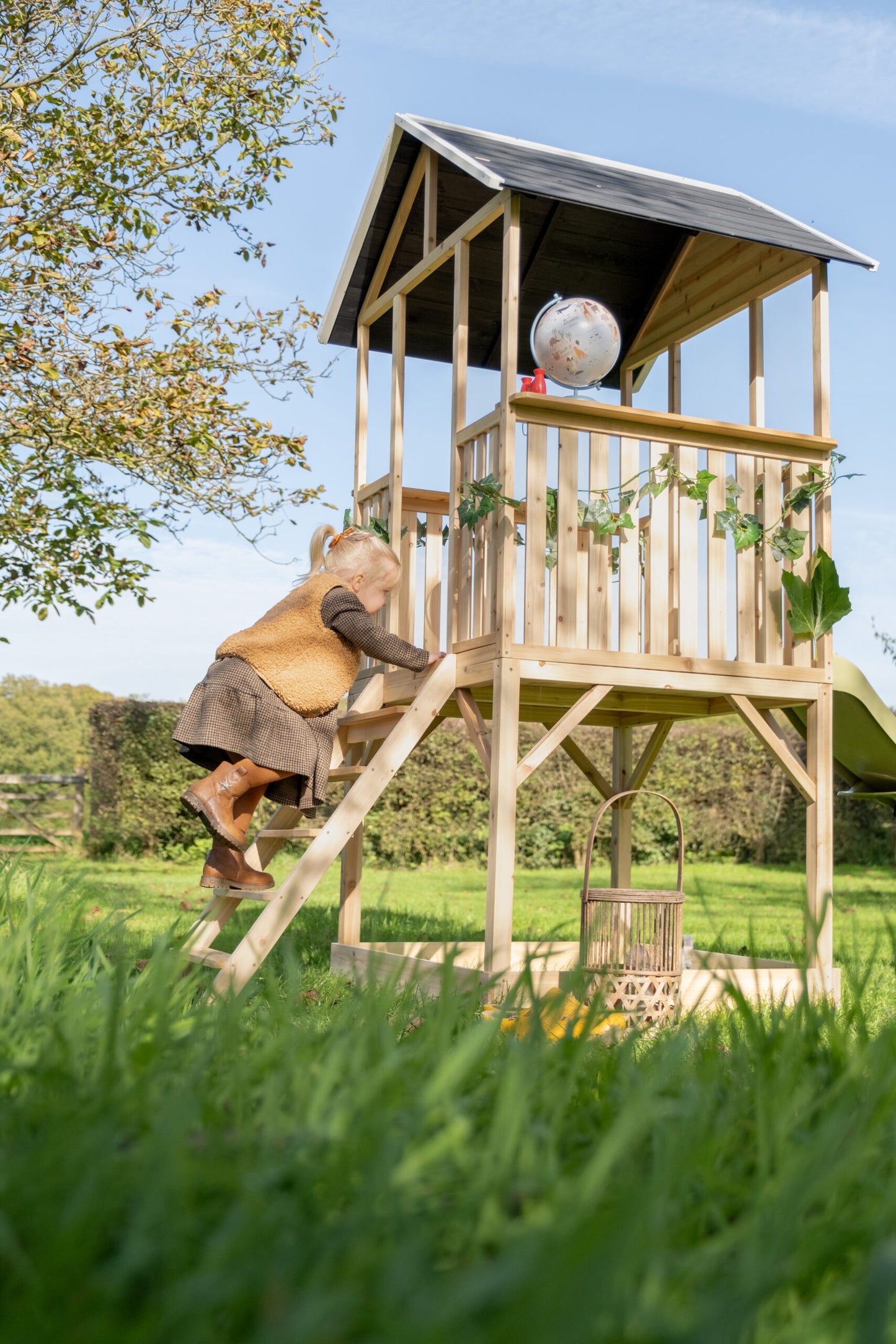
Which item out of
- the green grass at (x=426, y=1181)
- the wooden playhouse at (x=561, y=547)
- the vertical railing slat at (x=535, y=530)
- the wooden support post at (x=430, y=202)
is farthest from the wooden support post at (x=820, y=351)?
the green grass at (x=426, y=1181)

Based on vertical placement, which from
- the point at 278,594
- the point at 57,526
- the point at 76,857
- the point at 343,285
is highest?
the point at 343,285

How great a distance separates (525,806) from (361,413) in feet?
29.2

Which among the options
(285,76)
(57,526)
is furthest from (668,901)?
(285,76)

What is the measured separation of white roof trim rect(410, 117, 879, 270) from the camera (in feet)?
20.0

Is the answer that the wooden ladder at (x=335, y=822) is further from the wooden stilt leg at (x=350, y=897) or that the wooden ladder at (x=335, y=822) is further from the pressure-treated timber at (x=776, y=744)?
the pressure-treated timber at (x=776, y=744)

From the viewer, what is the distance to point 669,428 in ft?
18.8

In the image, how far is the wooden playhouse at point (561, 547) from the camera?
5.37m

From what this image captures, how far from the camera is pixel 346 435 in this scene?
7.70 meters

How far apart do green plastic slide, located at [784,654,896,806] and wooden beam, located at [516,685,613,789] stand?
125 centimetres

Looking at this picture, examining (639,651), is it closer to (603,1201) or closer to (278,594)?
(278,594)

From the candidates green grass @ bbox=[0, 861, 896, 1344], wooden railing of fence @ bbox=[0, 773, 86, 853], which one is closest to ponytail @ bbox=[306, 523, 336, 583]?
green grass @ bbox=[0, 861, 896, 1344]

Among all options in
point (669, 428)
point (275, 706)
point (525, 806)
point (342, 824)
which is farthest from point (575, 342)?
point (525, 806)

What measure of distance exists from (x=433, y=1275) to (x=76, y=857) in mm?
14721

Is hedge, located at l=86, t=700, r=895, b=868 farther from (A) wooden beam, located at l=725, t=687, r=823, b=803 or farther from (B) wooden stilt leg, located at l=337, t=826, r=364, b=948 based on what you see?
(A) wooden beam, located at l=725, t=687, r=823, b=803
